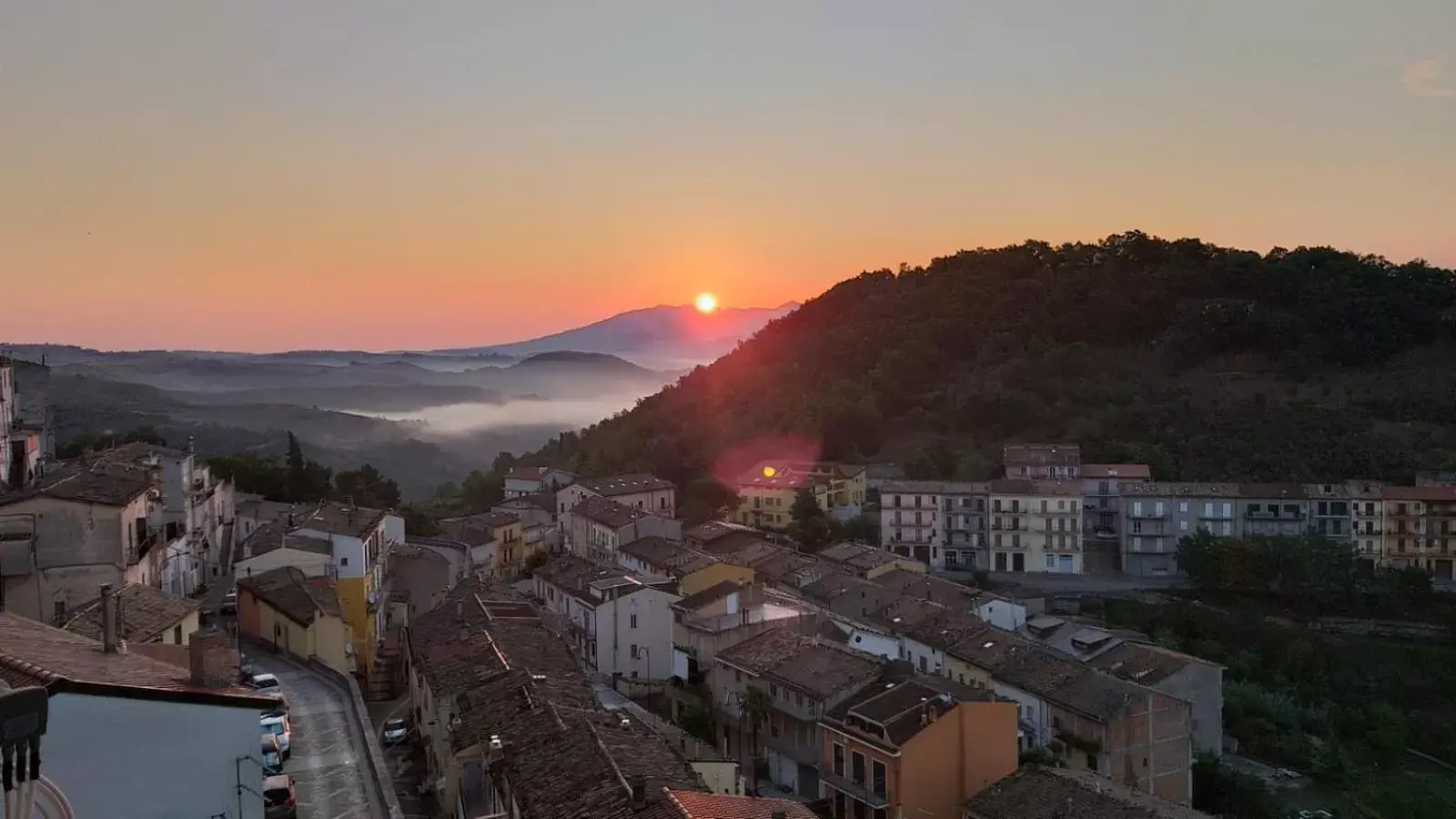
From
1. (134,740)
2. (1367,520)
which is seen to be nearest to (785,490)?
(1367,520)

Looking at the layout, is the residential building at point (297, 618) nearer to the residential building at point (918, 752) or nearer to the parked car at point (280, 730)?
the parked car at point (280, 730)

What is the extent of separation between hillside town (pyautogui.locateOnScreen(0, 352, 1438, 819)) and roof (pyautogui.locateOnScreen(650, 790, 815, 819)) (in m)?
0.06

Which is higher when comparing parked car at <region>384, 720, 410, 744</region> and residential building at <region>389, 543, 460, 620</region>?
residential building at <region>389, 543, 460, 620</region>

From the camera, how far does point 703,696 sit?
83.4 feet

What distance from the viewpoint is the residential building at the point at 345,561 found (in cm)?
2077

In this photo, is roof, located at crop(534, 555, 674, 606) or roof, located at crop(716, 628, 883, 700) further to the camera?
roof, located at crop(534, 555, 674, 606)

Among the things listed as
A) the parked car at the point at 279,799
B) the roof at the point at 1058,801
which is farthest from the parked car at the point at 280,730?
the roof at the point at 1058,801

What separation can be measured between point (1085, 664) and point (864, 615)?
25.0 ft

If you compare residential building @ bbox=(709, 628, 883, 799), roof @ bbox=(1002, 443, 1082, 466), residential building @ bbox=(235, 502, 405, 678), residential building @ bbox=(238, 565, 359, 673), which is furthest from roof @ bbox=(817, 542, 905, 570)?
residential building @ bbox=(238, 565, 359, 673)

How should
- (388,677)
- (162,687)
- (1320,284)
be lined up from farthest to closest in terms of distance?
1. (1320,284)
2. (388,677)
3. (162,687)

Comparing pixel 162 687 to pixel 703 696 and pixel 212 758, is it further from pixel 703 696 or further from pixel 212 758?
pixel 703 696

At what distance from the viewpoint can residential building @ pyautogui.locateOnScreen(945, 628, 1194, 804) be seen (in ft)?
73.8

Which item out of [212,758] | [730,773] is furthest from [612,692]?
[212,758]

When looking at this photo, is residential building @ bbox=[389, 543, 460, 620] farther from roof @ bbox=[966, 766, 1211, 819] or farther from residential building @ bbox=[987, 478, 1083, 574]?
residential building @ bbox=[987, 478, 1083, 574]
